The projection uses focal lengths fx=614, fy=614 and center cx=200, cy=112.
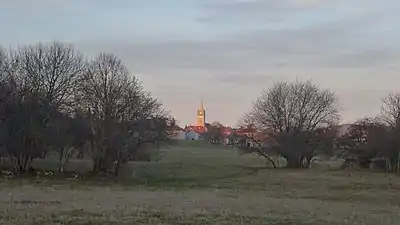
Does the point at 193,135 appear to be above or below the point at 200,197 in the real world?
above

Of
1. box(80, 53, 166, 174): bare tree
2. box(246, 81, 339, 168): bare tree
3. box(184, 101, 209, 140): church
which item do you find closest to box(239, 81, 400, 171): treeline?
box(246, 81, 339, 168): bare tree

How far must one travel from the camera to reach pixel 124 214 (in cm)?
1694

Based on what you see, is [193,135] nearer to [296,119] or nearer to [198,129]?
[198,129]

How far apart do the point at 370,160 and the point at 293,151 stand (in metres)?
8.38

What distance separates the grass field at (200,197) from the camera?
16.5 m

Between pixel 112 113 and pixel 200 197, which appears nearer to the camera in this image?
pixel 200 197

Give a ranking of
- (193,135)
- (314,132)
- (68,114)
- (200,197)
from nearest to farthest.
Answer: (200,197) → (68,114) → (314,132) → (193,135)

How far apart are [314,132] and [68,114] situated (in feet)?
95.2

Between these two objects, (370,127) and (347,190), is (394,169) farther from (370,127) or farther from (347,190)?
(347,190)

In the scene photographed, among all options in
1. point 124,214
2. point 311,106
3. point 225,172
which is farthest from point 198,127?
point 124,214

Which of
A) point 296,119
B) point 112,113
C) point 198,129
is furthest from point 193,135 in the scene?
point 112,113

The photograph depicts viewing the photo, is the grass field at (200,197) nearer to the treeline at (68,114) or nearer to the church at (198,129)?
the treeline at (68,114)

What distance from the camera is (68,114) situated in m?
50.8

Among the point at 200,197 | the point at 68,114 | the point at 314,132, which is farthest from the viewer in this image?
the point at 314,132
